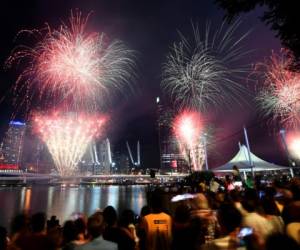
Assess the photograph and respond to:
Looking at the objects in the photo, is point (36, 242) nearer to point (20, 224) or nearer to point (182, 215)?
point (20, 224)

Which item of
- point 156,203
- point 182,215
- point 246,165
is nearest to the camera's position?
point 182,215

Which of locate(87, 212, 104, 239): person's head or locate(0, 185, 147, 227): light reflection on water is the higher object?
locate(87, 212, 104, 239): person's head

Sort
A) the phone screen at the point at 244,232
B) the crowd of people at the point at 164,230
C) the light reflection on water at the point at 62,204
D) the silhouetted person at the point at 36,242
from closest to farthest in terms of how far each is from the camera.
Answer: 1. the phone screen at the point at 244,232
2. the crowd of people at the point at 164,230
3. the silhouetted person at the point at 36,242
4. the light reflection on water at the point at 62,204

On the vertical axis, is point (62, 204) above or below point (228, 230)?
below

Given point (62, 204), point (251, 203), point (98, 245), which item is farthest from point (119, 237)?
point (62, 204)

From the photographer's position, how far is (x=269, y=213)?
5668 mm

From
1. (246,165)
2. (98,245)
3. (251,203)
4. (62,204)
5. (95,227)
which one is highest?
(246,165)

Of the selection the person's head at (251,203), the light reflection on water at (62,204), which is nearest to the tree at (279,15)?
the person's head at (251,203)

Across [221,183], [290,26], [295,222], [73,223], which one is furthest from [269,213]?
[221,183]

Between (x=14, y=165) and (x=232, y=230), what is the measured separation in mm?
216265

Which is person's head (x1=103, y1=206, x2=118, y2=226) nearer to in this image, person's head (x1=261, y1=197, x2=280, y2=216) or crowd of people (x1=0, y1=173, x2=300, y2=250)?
crowd of people (x1=0, y1=173, x2=300, y2=250)

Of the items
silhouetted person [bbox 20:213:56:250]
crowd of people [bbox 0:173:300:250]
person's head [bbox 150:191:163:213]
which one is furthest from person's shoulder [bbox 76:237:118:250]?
person's head [bbox 150:191:163:213]

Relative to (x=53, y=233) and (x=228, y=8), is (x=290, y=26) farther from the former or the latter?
(x=53, y=233)

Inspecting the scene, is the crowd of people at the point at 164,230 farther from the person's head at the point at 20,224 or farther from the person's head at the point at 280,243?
the person's head at the point at 280,243
